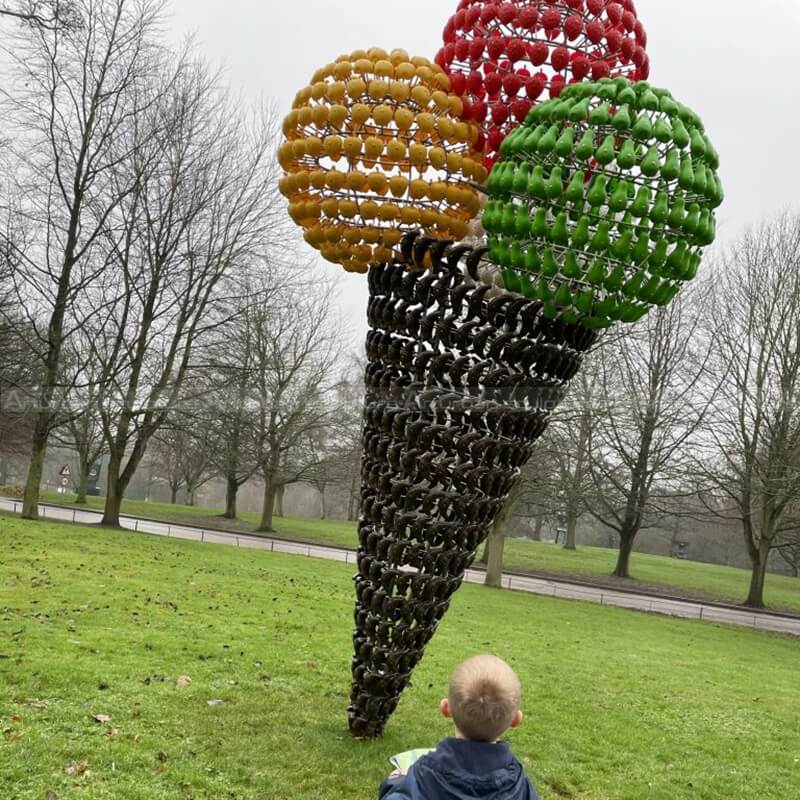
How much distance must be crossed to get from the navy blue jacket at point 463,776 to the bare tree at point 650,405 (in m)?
17.1

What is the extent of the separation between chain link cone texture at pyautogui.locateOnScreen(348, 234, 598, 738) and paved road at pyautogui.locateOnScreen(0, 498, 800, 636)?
14246 millimetres

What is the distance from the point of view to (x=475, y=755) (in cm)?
239

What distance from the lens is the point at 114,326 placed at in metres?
20.2

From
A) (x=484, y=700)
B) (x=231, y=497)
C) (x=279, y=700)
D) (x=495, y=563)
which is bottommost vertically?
(x=279, y=700)

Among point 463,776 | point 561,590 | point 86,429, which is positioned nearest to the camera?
point 463,776

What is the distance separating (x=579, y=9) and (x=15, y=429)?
26.6 meters

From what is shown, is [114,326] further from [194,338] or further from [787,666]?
[787,666]

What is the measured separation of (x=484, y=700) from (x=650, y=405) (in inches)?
753

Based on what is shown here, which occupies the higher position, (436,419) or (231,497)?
(436,419)

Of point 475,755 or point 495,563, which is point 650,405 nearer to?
point 495,563

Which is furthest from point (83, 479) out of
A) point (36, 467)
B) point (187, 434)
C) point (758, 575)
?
point (758, 575)

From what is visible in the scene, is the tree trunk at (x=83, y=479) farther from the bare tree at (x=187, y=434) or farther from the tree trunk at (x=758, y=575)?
the tree trunk at (x=758, y=575)

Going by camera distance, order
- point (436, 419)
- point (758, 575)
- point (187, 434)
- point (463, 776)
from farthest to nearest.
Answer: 1. point (187, 434)
2. point (758, 575)
3. point (436, 419)
4. point (463, 776)

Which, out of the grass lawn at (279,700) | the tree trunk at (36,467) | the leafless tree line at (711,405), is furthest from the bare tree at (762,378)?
the tree trunk at (36,467)
